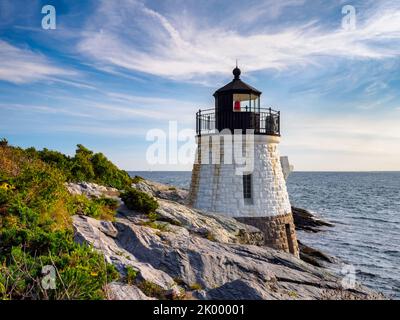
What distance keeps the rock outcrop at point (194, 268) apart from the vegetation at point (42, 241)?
0.50m

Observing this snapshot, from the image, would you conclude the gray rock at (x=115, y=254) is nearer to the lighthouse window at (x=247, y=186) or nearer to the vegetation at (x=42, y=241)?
the vegetation at (x=42, y=241)

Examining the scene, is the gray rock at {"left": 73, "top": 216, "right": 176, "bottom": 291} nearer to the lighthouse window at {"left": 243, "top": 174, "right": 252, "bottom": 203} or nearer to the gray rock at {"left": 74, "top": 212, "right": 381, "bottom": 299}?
the gray rock at {"left": 74, "top": 212, "right": 381, "bottom": 299}

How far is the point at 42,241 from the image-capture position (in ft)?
23.4

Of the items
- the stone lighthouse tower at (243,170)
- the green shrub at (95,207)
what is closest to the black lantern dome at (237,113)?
the stone lighthouse tower at (243,170)

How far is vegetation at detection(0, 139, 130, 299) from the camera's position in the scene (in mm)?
5562

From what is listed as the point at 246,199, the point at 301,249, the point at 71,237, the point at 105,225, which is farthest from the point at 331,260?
the point at 71,237

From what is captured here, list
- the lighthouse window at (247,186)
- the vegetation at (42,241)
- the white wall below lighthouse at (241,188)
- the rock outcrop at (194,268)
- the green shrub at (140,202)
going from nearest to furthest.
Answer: the vegetation at (42,241), the rock outcrop at (194,268), the green shrub at (140,202), the white wall below lighthouse at (241,188), the lighthouse window at (247,186)

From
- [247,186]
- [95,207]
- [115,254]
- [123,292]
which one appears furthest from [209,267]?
[247,186]

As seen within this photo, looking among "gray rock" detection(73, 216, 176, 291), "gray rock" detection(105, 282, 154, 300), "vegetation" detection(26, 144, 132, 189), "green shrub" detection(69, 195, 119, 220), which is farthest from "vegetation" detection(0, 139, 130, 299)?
"vegetation" detection(26, 144, 132, 189)

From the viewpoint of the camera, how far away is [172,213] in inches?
518

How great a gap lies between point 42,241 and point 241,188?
11361 mm

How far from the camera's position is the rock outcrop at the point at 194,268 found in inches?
285

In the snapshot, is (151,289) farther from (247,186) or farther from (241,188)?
(247,186)

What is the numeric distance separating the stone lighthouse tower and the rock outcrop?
617 centimetres
